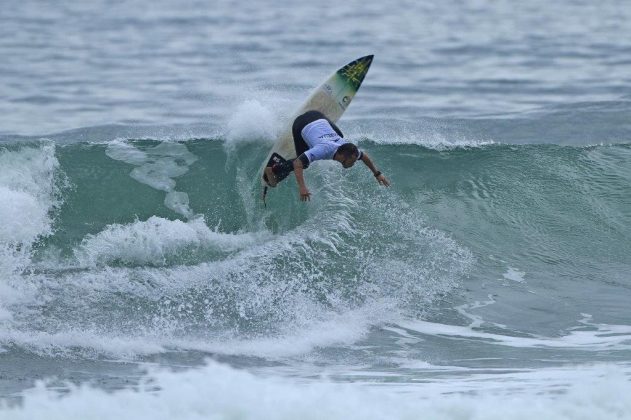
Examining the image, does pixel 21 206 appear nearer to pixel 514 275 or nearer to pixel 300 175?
pixel 300 175

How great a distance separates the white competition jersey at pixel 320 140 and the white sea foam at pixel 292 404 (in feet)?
12.7

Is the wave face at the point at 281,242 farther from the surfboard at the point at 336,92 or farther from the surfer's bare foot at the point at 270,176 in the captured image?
the surfboard at the point at 336,92

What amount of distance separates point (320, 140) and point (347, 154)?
573 millimetres

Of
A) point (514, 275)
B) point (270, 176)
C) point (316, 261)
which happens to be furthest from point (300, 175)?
point (514, 275)

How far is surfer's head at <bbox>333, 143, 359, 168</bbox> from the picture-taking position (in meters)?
10.3

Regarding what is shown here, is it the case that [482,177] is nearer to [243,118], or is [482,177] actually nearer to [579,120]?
[243,118]

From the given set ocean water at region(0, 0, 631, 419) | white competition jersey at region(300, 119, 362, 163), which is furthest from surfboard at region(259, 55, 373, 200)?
white competition jersey at region(300, 119, 362, 163)

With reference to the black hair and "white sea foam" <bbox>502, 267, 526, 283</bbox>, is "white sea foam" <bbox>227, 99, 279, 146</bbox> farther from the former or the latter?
"white sea foam" <bbox>502, 267, 526, 283</bbox>

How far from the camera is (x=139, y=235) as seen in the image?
10.7 m

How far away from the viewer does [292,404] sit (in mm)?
6426

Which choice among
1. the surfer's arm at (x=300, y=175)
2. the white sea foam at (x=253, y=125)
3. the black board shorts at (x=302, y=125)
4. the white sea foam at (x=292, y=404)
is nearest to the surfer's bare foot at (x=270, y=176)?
the black board shorts at (x=302, y=125)

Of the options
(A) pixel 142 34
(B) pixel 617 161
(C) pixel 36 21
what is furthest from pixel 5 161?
(C) pixel 36 21

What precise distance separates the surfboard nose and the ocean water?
3.05 ft

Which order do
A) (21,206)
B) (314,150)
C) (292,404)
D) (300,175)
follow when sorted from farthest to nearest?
(21,206) → (314,150) → (300,175) → (292,404)
